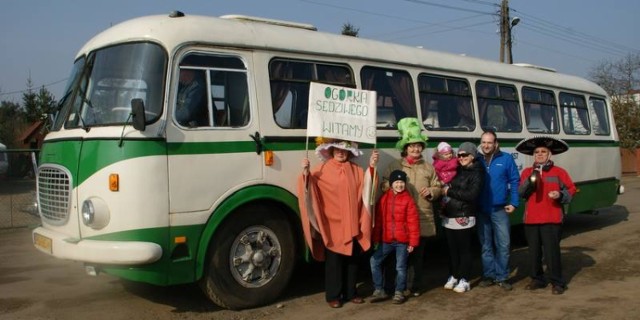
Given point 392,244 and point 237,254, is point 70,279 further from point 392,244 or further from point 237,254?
point 392,244

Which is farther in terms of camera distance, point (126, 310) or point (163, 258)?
point (126, 310)

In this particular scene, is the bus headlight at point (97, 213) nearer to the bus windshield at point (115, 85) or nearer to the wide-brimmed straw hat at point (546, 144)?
the bus windshield at point (115, 85)

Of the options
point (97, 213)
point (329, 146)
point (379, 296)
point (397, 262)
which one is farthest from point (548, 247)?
point (97, 213)

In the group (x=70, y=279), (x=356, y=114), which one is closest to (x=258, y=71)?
(x=356, y=114)

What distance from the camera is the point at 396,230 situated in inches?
240

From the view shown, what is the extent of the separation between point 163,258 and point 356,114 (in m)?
2.35

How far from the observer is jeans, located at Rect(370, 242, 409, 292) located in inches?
242

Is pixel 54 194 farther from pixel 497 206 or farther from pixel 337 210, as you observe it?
pixel 497 206

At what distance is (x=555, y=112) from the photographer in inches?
412

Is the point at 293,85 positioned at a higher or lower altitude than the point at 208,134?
higher

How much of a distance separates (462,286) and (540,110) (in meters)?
4.54

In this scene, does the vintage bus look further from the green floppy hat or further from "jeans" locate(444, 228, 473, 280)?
"jeans" locate(444, 228, 473, 280)

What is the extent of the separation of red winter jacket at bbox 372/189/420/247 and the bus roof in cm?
182

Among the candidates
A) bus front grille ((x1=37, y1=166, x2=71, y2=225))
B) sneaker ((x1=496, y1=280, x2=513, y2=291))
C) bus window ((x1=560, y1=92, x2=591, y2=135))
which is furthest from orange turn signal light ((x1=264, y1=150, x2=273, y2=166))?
bus window ((x1=560, y1=92, x2=591, y2=135))
